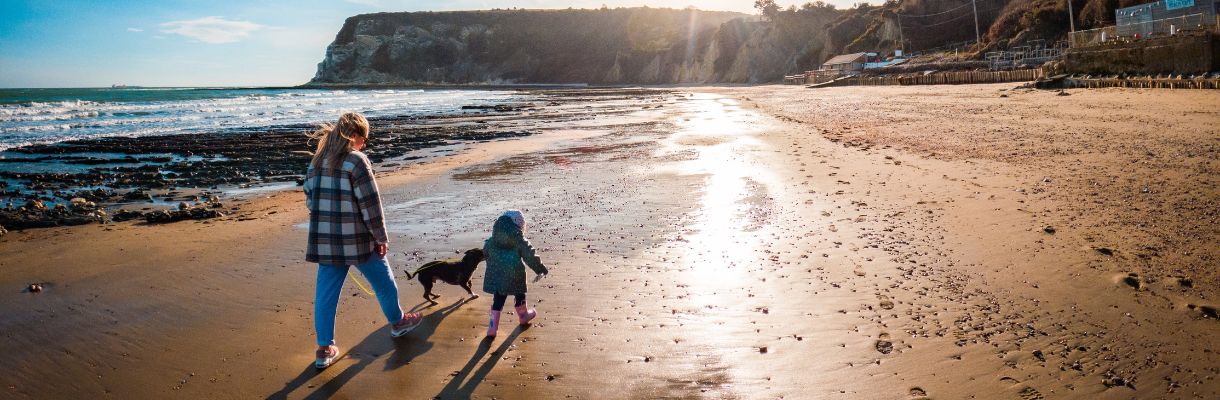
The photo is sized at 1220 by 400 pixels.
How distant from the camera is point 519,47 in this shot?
490 feet

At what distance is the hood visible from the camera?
452 cm

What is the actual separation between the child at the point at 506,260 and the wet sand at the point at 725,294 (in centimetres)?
28

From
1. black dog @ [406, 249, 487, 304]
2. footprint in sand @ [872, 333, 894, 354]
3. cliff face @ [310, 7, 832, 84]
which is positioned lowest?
footprint in sand @ [872, 333, 894, 354]

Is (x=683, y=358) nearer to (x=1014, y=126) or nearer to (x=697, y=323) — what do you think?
(x=697, y=323)

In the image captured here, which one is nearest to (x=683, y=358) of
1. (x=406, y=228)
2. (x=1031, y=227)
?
(x=1031, y=227)

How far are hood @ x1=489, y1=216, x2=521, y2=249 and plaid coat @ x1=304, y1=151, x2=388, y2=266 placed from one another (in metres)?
0.74

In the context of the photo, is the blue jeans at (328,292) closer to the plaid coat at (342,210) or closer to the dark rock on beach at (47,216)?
the plaid coat at (342,210)

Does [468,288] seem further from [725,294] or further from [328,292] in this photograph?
[725,294]

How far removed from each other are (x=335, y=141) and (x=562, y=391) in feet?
6.55

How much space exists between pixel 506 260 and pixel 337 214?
109 centimetres

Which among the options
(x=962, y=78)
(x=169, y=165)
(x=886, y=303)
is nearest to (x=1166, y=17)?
(x=962, y=78)

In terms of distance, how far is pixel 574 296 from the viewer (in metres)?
5.28

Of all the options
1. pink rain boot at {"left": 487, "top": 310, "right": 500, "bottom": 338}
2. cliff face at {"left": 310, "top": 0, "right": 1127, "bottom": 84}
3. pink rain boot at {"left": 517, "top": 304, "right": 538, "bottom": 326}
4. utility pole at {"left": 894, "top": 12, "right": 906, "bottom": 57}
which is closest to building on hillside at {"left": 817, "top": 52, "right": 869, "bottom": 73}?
utility pole at {"left": 894, "top": 12, "right": 906, "bottom": 57}

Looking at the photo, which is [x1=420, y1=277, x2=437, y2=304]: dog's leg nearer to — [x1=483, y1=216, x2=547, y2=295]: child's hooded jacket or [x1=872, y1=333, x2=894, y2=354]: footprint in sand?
[x1=483, y1=216, x2=547, y2=295]: child's hooded jacket
